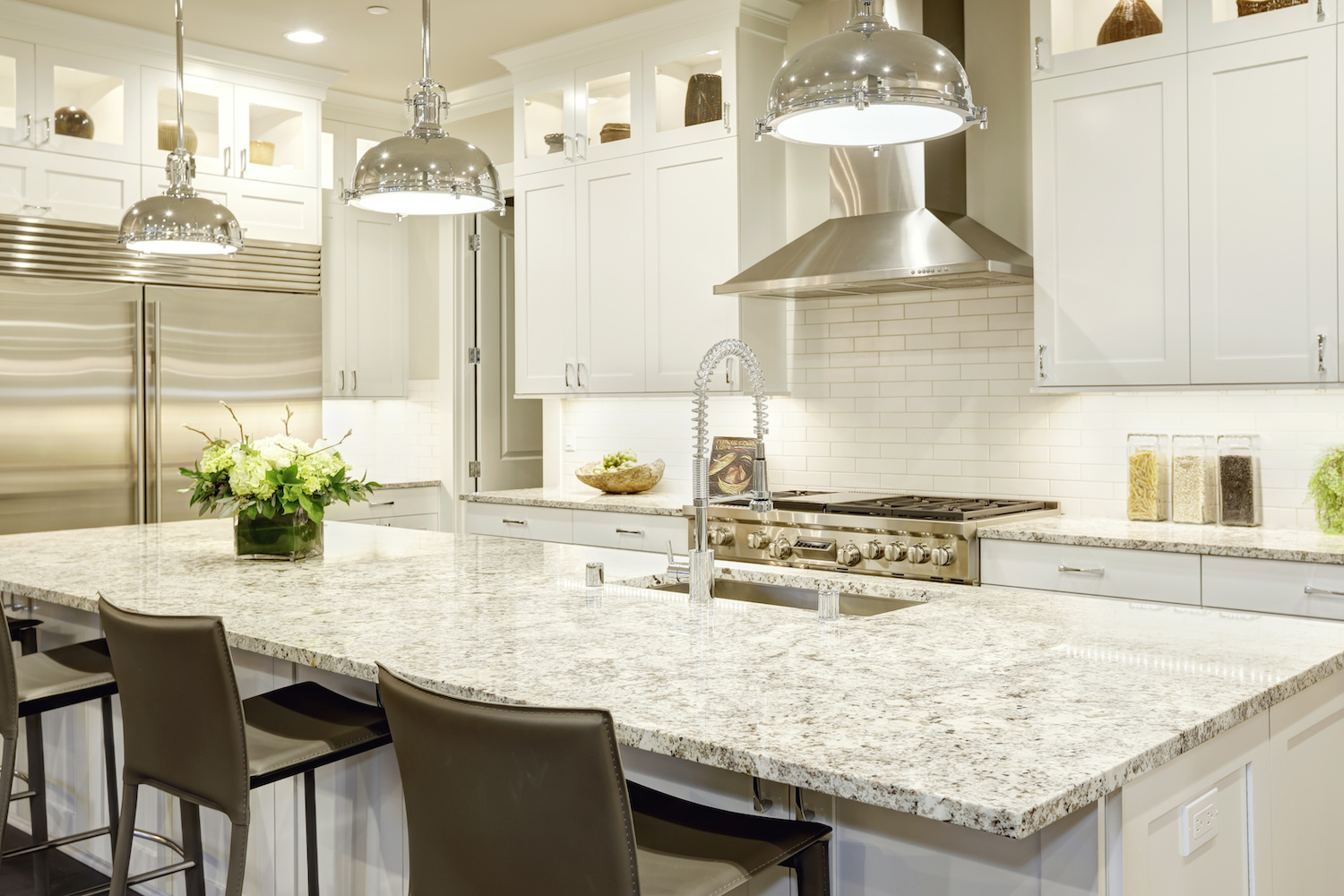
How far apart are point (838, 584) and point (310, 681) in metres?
1.18

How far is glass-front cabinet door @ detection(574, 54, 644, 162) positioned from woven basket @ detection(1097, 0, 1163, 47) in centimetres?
198

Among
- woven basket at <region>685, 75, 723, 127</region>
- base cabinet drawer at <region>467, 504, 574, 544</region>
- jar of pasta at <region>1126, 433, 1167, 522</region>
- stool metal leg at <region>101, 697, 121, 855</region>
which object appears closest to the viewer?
stool metal leg at <region>101, 697, 121, 855</region>

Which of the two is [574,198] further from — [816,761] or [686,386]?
[816,761]

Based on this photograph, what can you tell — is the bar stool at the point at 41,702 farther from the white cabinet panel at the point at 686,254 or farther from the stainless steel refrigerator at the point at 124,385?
the white cabinet panel at the point at 686,254

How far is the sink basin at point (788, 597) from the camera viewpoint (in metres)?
2.48

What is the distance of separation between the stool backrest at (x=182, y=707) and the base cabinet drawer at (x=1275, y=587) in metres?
2.64

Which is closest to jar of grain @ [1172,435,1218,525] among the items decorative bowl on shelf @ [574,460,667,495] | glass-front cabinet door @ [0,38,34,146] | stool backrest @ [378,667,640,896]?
decorative bowl on shelf @ [574,460,667,495]

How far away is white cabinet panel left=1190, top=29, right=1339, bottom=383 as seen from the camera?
10.6ft

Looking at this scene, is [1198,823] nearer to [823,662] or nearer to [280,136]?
[823,662]

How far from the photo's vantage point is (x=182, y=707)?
6.17 ft

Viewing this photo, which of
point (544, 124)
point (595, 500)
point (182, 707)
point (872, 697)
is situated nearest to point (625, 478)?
point (595, 500)

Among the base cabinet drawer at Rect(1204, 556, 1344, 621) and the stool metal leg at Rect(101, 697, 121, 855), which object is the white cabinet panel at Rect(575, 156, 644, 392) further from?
the stool metal leg at Rect(101, 697, 121, 855)

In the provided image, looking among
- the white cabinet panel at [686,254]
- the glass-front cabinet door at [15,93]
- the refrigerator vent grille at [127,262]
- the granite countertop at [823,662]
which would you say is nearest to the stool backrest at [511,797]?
the granite countertop at [823,662]

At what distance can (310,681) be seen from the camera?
2355 mm
